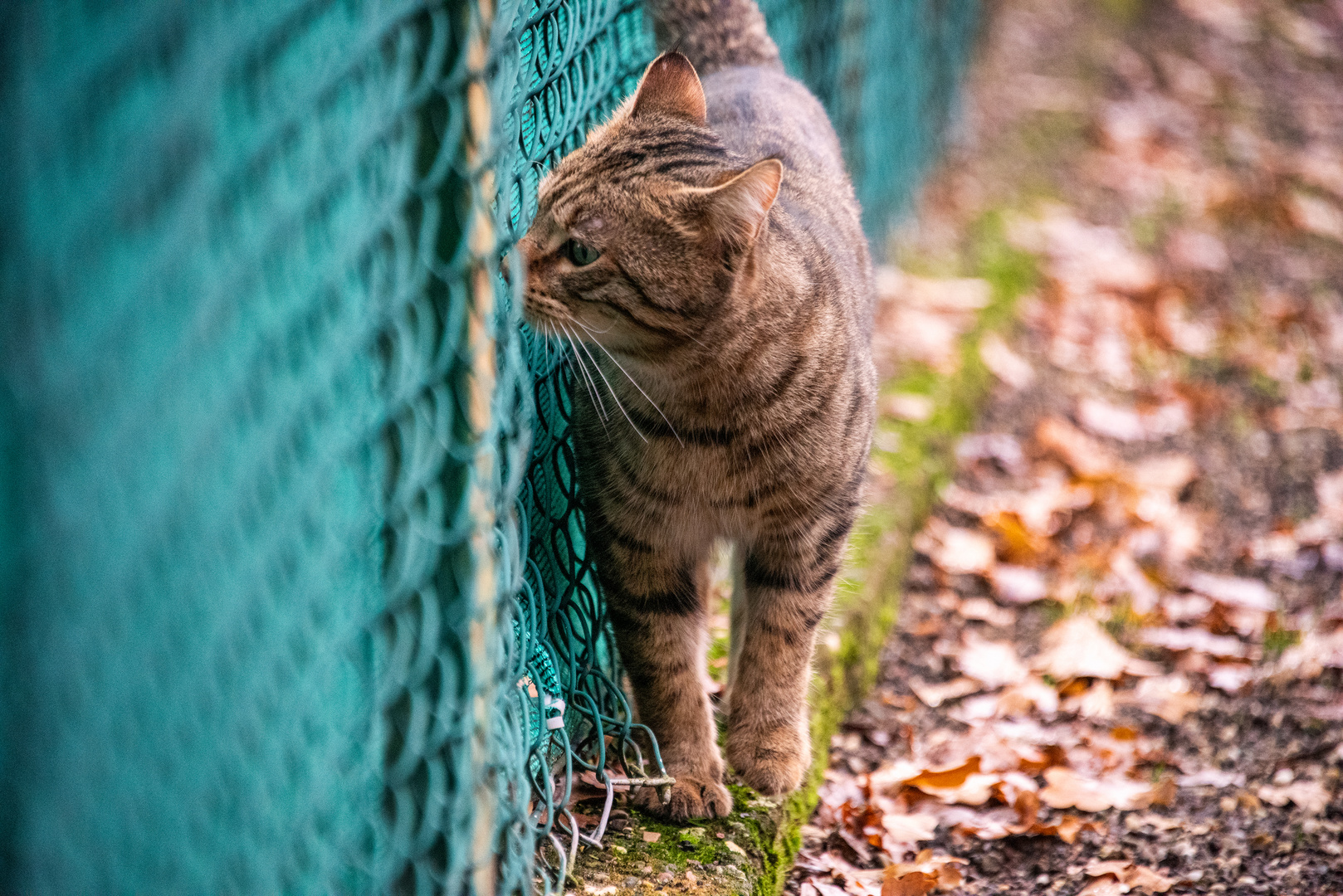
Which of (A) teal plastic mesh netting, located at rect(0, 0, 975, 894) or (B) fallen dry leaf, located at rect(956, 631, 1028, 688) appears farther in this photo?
(B) fallen dry leaf, located at rect(956, 631, 1028, 688)

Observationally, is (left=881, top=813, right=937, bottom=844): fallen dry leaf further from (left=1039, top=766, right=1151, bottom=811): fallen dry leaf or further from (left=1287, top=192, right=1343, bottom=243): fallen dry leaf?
(left=1287, top=192, right=1343, bottom=243): fallen dry leaf

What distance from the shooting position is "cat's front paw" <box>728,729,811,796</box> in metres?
2.28

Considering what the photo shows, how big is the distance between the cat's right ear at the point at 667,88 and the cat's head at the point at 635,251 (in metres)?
0.20

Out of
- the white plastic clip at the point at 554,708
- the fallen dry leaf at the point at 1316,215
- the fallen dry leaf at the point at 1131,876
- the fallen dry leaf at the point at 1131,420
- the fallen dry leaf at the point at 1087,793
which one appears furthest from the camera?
the fallen dry leaf at the point at 1316,215

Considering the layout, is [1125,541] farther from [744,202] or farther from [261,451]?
[261,451]

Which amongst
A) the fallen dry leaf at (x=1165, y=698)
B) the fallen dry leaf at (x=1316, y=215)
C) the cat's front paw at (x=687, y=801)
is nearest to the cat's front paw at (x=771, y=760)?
the cat's front paw at (x=687, y=801)

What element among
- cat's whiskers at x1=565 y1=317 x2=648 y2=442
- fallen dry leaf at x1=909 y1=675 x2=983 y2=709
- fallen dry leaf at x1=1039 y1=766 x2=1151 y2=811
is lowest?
fallen dry leaf at x1=909 y1=675 x2=983 y2=709

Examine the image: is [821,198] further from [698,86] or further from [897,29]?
[897,29]

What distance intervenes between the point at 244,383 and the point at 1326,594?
3084 millimetres

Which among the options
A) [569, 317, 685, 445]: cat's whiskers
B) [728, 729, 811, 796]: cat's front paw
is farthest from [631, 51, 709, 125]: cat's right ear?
[728, 729, 811, 796]: cat's front paw

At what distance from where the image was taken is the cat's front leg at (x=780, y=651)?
2299 millimetres

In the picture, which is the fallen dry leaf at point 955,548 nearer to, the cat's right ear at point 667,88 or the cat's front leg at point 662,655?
the cat's front leg at point 662,655

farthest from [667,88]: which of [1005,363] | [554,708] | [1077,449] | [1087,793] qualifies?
[1005,363]

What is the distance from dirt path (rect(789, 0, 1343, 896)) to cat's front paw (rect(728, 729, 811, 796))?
15 cm
